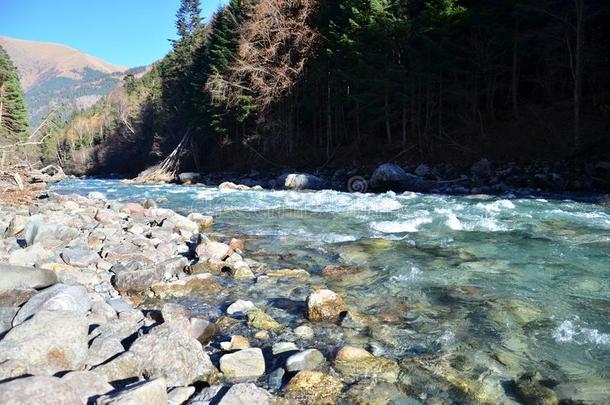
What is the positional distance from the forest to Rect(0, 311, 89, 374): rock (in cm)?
1757

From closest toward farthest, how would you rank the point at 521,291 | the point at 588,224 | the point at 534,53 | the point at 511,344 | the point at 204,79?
the point at 511,344
the point at 521,291
the point at 588,224
the point at 534,53
the point at 204,79

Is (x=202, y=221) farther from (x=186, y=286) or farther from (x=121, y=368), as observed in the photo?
(x=121, y=368)

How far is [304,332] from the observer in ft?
14.5

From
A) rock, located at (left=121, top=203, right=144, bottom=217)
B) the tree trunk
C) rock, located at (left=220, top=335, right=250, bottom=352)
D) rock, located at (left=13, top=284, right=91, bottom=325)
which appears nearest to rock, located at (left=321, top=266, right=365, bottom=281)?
rock, located at (left=220, top=335, right=250, bottom=352)

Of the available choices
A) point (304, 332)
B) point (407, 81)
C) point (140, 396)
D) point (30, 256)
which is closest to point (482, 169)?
point (407, 81)

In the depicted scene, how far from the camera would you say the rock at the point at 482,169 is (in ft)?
57.9

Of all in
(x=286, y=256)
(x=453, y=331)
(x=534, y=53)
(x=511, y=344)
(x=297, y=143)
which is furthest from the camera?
(x=297, y=143)

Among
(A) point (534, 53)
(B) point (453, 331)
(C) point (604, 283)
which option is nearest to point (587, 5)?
(A) point (534, 53)

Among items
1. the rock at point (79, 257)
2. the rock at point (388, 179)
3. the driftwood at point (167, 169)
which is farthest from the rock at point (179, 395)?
the driftwood at point (167, 169)

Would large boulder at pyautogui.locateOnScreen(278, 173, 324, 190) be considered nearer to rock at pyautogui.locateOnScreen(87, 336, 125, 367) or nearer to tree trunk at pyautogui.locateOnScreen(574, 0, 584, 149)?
tree trunk at pyautogui.locateOnScreen(574, 0, 584, 149)

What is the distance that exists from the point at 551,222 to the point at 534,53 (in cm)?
1490

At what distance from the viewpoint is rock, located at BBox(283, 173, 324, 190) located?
821 inches

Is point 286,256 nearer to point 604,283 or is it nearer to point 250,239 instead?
point 250,239

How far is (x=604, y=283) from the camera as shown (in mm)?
5500
